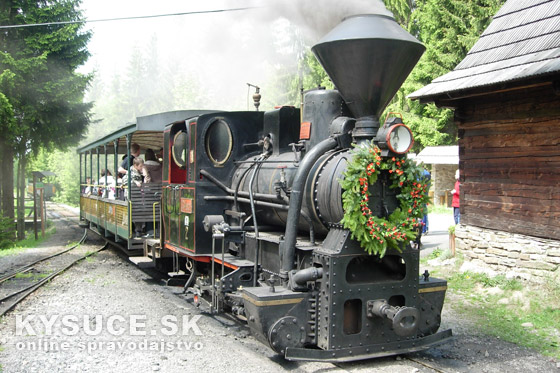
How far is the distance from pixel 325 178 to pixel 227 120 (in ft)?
8.36

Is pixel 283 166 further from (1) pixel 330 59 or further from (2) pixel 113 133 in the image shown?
(2) pixel 113 133

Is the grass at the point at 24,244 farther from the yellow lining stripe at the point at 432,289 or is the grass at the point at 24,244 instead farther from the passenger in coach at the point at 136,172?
the yellow lining stripe at the point at 432,289

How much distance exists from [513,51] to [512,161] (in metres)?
1.69

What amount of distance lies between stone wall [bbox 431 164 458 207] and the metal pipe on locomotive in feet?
67.3

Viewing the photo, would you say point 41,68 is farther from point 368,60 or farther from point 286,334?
point 286,334

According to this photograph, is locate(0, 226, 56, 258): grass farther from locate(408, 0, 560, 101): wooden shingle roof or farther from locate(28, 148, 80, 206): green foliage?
locate(28, 148, 80, 206): green foliage

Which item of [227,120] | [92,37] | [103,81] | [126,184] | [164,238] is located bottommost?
[164,238]

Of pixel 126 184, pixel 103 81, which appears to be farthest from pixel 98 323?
pixel 103 81

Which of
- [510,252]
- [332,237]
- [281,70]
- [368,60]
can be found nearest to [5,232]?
[332,237]

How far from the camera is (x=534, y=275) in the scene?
7.65 meters

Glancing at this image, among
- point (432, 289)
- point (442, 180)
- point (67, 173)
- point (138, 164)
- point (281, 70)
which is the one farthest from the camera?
point (67, 173)

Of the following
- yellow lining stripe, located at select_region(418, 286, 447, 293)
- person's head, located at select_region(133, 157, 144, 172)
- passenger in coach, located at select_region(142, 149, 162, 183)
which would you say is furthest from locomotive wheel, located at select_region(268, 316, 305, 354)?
person's head, located at select_region(133, 157, 144, 172)

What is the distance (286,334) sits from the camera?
4824mm

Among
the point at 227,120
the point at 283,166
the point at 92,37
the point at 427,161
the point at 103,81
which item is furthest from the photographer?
the point at 103,81
